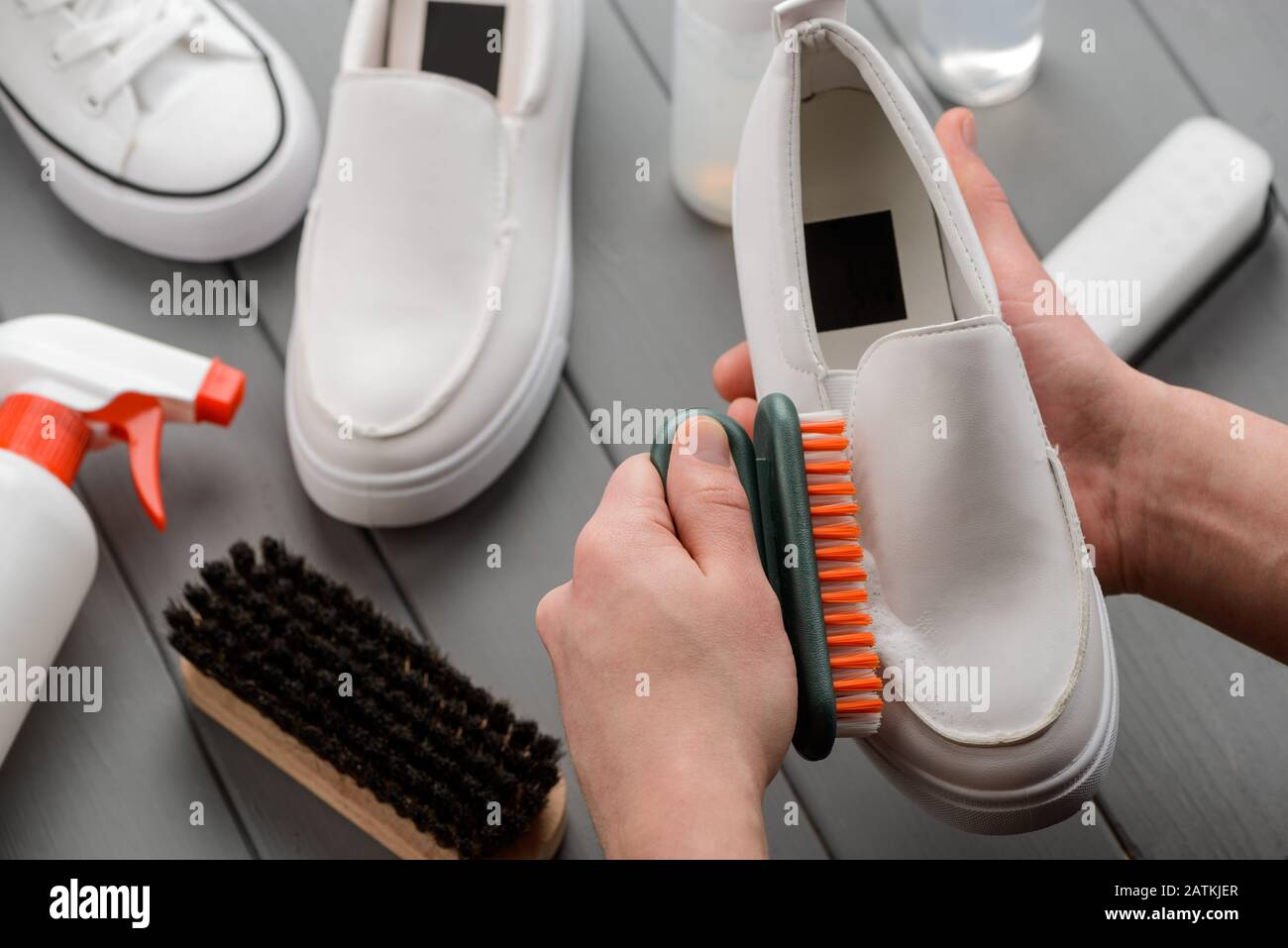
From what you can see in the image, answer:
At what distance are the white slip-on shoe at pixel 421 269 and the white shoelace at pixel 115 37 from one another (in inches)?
5.6

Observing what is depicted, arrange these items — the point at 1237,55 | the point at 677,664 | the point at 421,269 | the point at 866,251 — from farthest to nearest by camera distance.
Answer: the point at 1237,55 → the point at 421,269 → the point at 866,251 → the point at 677,664

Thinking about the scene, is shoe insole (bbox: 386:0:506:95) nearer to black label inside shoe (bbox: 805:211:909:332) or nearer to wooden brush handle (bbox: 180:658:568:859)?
black label inside shoe (bbox: 805:211:909:332)

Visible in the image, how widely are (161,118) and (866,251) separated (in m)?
0.49

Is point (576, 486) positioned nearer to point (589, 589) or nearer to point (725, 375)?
point (725, 375)

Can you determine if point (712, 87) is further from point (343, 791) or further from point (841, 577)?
point (343, 791)

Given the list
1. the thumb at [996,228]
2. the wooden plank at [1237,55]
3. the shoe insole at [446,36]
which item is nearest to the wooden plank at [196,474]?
the shoe insole at [446,36]

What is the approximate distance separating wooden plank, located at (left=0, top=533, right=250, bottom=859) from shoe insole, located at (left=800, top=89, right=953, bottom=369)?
0.47 metres

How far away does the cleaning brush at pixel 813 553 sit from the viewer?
508 mm

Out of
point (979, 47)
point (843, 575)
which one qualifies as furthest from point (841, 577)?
point (979, 47)

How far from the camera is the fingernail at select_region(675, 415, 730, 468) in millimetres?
520

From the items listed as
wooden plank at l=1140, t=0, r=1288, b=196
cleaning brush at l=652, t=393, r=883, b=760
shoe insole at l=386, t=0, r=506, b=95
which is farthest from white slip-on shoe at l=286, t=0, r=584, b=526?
wooden plank at l=1140, t=0, r=1288, b=196

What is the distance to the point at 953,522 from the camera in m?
0.54

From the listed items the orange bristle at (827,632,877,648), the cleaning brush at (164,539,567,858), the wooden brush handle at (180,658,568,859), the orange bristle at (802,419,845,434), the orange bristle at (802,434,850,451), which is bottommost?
the wooden brush handle at (180,658,568,859)

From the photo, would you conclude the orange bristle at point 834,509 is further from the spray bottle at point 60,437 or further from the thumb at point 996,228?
the spray bottle at point 60,437
